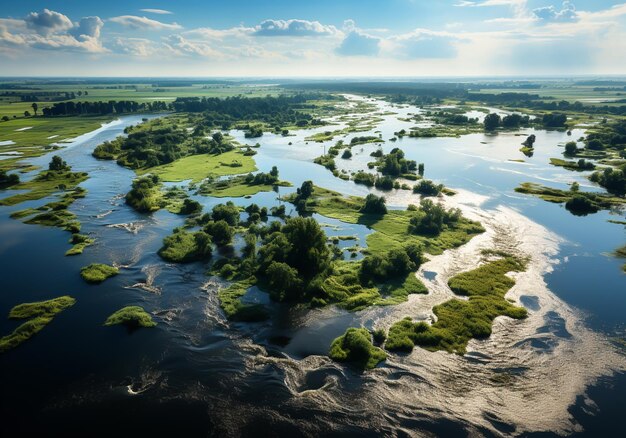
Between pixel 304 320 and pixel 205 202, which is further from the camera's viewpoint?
pixel 205 202

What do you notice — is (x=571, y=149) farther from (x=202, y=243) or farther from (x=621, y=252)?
(x=202, y=243)

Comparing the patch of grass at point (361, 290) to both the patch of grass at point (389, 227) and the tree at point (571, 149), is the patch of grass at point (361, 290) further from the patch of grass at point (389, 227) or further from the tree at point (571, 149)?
the tree at point (571, 149)

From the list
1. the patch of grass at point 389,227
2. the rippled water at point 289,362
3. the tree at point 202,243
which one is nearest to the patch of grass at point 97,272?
the rippled water at point 289,362

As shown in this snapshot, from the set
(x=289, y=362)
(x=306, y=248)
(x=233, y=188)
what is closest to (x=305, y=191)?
(x=233, y=188)

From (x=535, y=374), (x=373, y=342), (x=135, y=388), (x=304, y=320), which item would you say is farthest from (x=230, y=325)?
(x=535, y=374)

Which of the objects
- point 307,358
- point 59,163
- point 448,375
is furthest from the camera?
point 59,163

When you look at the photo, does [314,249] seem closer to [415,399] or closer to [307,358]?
[307,358]
